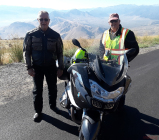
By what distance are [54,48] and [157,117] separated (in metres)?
2.51

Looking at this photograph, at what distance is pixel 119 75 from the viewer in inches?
77.8

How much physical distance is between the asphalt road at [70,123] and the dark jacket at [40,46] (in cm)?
108

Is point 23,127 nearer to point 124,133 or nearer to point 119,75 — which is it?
point 124,133

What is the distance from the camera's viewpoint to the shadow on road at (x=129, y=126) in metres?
2.65

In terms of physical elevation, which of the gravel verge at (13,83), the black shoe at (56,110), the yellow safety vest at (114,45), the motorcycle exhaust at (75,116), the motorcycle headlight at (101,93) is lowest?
the gravel verge at (13,83)

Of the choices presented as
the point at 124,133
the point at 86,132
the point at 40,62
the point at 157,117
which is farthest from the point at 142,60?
the point at 86,132

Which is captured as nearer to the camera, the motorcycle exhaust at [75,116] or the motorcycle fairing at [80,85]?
the motorcycle fairing at [80,85]

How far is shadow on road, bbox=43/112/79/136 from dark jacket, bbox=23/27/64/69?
3.55 feet

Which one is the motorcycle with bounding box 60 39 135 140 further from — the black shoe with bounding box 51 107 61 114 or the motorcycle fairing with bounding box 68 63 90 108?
the black shoe with bounding box 51 107 61 114

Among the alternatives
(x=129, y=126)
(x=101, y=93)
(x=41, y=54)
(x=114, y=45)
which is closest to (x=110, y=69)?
(x=101, y=93)

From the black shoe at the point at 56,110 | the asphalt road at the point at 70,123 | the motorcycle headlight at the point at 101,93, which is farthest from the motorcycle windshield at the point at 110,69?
the black shoe at the point at 56,110

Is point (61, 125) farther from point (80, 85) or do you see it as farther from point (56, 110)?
point (80, 85)

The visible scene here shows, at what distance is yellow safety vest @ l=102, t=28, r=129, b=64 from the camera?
7.87 feet

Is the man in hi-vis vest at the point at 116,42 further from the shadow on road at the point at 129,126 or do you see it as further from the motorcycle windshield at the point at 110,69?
the shadow on road at the point at 129,126
